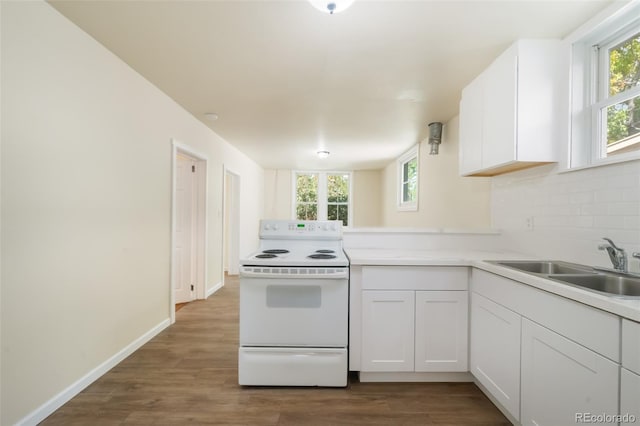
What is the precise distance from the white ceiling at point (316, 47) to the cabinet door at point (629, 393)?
1.82m

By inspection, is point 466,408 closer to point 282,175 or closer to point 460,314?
point 460,314

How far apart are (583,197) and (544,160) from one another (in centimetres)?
32

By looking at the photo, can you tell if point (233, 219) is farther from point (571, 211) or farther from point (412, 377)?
point (571, 211)

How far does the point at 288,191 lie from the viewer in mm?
8047

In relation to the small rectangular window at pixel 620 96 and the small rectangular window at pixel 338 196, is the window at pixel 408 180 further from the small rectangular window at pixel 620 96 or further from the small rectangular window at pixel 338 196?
the small rectangular window at pixel 620 96

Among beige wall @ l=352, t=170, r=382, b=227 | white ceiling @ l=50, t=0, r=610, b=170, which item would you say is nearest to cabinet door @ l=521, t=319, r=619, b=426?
white ceiling @ l=50, t=0, r=610, b=170

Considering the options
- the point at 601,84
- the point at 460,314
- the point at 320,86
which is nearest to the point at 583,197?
the point at 601,84

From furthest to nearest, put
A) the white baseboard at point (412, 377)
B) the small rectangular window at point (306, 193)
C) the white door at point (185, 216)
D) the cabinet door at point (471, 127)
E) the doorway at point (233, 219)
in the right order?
the small rectangular window at point (306, 193) → the doorway at point (233, 219) → the white door at point (185, 216) → the cabinet door at point (471, 127) → the white baseboard at point (412, 377)

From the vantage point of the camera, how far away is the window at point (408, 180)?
5150 millimetres

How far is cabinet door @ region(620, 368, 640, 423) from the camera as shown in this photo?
958 mm

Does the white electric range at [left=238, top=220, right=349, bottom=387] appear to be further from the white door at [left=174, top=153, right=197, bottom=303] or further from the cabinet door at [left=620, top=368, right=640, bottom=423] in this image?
the white door at [left=174, top=153, right=197, bottom=303]

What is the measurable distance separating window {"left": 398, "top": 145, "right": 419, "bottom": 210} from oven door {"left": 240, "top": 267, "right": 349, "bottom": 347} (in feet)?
11.3

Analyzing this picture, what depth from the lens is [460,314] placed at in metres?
2.03

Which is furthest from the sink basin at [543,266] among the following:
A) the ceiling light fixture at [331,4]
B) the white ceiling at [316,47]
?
the ceiling light fixture at [331,4]
